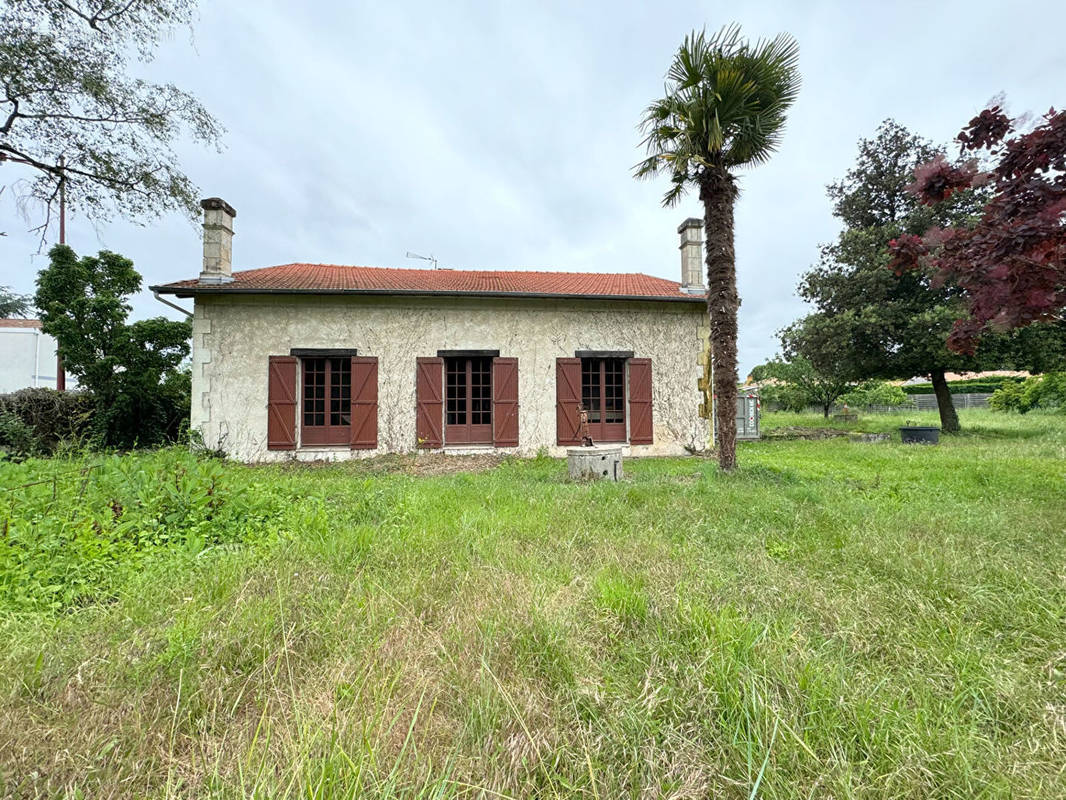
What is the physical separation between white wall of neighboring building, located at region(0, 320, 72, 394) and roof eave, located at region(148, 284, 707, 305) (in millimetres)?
24544

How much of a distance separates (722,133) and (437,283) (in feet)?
21.4

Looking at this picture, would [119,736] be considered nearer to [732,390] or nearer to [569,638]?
[569,638]

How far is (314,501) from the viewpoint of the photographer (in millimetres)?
3955

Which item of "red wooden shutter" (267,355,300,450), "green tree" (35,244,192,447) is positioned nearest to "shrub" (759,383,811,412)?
"red wooden shutter" (267,355,300,450)

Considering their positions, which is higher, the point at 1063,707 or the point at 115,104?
the point at 115,104

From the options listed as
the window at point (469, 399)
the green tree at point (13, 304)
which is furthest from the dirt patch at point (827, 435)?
the green tree at point (13, 304)

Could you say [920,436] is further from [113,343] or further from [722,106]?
[113,343]

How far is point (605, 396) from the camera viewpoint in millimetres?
9945

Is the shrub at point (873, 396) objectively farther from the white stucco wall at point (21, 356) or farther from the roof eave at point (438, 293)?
the white stucco wall at point (21, 356)

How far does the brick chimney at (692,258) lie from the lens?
10.3 m

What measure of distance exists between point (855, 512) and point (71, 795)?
502cm

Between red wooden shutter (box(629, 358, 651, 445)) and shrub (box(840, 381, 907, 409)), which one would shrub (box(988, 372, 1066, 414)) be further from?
red wooden shutter (box(629, 358, 651, 445))

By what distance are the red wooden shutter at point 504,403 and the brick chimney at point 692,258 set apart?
484 centimetres

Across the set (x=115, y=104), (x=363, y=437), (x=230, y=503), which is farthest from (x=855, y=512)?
(x=115, y=104)
